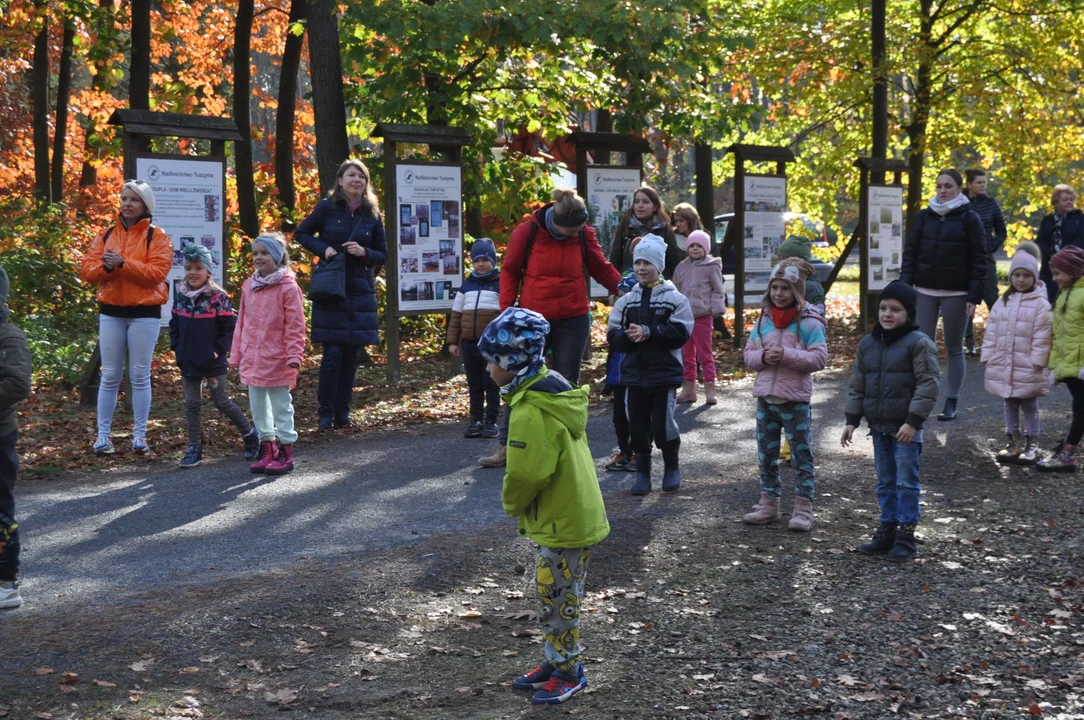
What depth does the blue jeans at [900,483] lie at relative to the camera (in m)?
7.48

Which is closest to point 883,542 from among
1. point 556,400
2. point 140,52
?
point 556,400

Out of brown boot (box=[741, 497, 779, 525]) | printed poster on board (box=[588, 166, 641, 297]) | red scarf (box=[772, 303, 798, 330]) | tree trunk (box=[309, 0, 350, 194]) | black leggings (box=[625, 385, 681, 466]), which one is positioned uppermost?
tree trunk (box=[309, 0, 350, 194])

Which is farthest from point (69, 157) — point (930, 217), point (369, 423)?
point (930, 217)

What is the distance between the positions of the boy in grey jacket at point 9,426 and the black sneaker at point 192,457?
11.5 ft

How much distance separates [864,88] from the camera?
66.2 feet

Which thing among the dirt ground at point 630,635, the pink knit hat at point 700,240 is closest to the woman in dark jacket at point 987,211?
the pink knit hat at point 700,240

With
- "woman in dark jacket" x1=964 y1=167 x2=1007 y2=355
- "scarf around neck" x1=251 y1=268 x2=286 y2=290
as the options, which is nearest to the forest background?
"woman in dark jacket" x1=964 y1=167 x2=1007 y2=355

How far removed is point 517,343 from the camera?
5148 millimetres

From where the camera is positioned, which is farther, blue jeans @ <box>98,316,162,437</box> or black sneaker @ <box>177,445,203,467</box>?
blue jeans @ <box>98,316,162,437</box>

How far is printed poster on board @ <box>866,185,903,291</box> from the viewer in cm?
1870

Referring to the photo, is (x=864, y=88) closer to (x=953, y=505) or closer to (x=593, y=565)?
(x=953, y=505)

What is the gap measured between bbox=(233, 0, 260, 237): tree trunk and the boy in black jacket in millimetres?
13545

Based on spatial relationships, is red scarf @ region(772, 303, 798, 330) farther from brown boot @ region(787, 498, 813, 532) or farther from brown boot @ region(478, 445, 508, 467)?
brown boot @ region(478, 445, 508, 467)

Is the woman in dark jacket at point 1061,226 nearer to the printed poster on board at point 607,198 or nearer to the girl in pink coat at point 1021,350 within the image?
the girl in pink coat at point 1021,350
